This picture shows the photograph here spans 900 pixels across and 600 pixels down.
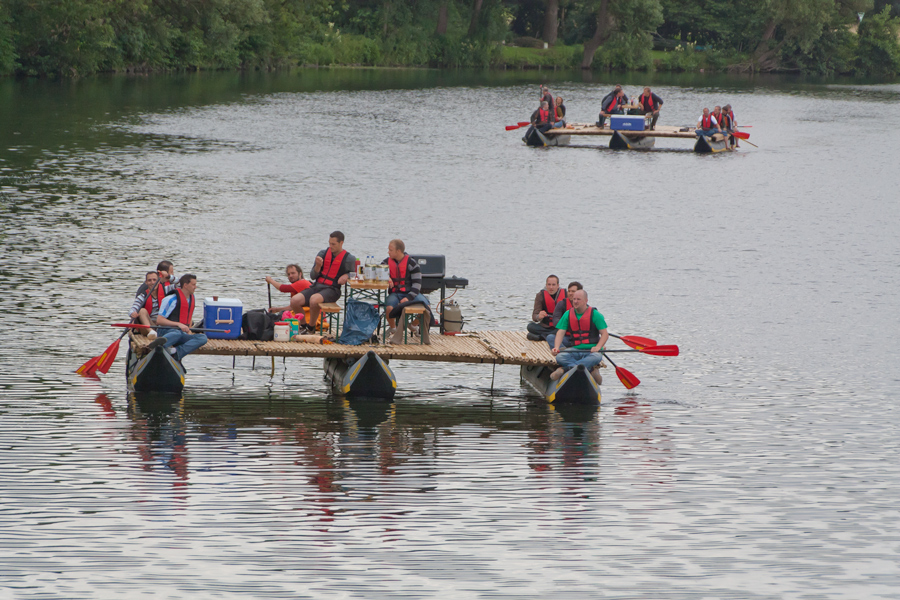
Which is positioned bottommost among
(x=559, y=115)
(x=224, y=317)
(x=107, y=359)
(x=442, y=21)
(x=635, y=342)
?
(x=107, y=359)

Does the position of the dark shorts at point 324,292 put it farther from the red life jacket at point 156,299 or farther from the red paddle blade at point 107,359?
the red paddle blade at point 107,359

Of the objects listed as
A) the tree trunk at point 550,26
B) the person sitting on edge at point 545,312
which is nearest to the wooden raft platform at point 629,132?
the person sitting on edge at point 545,312

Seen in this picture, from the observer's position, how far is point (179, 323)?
48.9ft

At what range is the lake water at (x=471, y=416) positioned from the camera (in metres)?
10.5

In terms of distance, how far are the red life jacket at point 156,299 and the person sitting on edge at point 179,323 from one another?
366mm

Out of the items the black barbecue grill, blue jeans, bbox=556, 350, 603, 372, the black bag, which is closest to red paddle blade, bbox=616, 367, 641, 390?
blue jeans, bbox=556, 350, 603, 372

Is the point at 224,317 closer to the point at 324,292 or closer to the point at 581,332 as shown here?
the point at 324,292

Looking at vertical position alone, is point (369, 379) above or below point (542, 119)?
below

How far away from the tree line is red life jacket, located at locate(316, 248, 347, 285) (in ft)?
186

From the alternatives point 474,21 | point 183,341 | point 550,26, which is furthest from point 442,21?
point 183,341

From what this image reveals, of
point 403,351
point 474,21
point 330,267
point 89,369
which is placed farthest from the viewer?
point 474,21

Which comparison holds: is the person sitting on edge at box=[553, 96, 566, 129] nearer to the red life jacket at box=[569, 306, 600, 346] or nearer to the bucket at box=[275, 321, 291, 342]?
the red life jacket at box=[569, 306, 600, 346]

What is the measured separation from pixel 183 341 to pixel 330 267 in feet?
7.89

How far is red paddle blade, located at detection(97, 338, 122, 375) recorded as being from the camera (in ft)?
51.0
